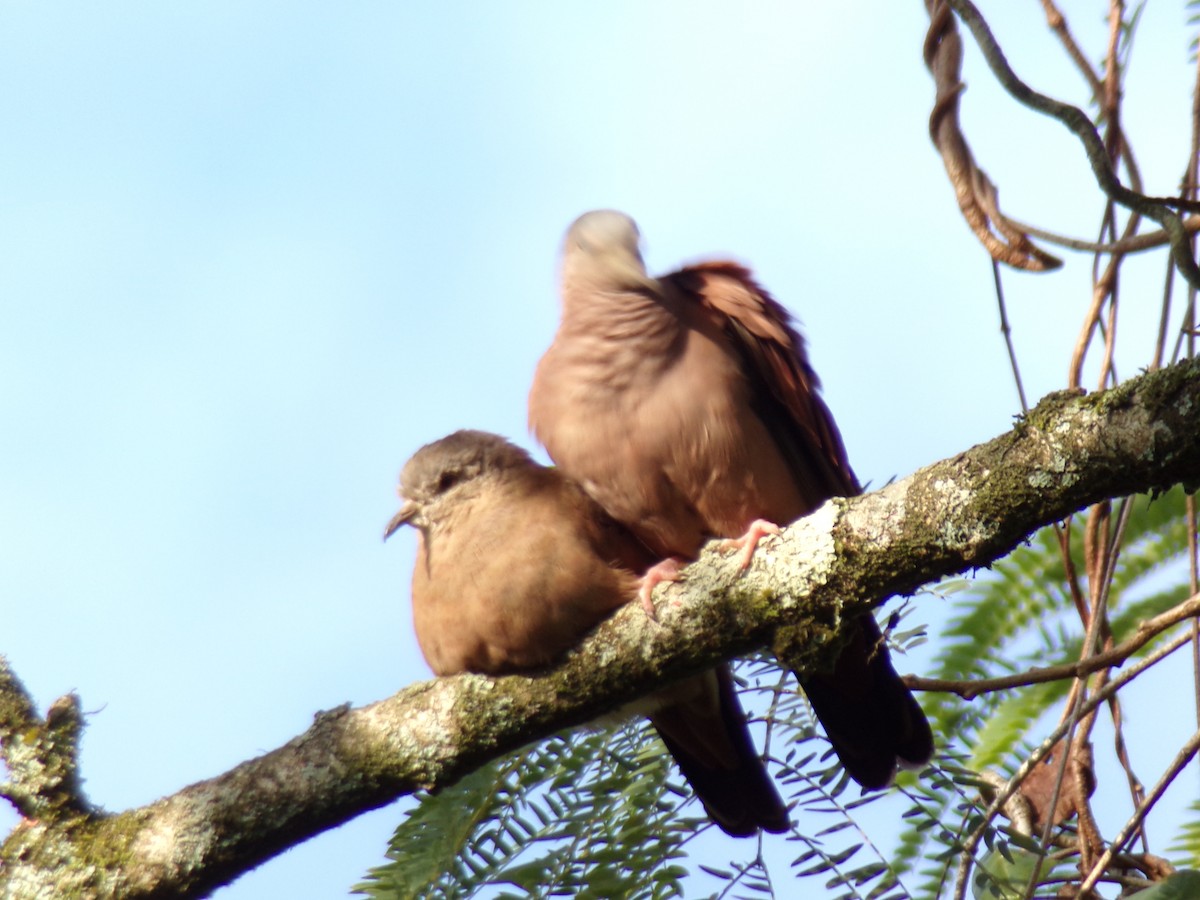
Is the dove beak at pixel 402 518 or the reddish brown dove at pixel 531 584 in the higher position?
the dove beak at pixel 402 518

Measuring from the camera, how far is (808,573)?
10.3 feet

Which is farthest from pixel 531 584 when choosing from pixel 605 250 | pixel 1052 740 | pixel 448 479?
pixel 1052 740

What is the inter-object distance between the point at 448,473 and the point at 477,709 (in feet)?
3.79

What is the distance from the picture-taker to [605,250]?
4574 mm

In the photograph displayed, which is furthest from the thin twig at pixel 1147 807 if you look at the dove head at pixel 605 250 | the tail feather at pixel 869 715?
the dove head at pixel 605 250

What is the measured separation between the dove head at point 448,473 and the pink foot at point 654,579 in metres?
0.77

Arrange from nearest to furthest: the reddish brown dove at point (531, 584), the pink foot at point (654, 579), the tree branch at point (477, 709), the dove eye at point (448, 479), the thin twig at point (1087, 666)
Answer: the thin twig at point (1087, 666), the tree branch at point (477, 709), the pink foot at point (654, 579), the reddish brown dove at point (531, 584), the dove eye at point (448, 479)

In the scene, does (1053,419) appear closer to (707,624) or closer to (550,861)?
(707,624)

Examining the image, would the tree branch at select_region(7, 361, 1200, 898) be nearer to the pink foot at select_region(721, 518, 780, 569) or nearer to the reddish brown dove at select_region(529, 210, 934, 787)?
the pink foot at select_region(721, 518, 780, 569)

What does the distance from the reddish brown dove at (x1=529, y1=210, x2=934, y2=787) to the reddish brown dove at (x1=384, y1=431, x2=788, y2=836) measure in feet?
0.60

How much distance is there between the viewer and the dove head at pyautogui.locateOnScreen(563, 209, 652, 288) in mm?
4441

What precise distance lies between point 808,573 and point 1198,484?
893 mm

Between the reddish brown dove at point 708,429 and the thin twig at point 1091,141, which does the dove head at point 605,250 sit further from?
the thin twig at point 1091,141

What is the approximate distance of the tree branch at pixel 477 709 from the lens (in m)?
2.96
